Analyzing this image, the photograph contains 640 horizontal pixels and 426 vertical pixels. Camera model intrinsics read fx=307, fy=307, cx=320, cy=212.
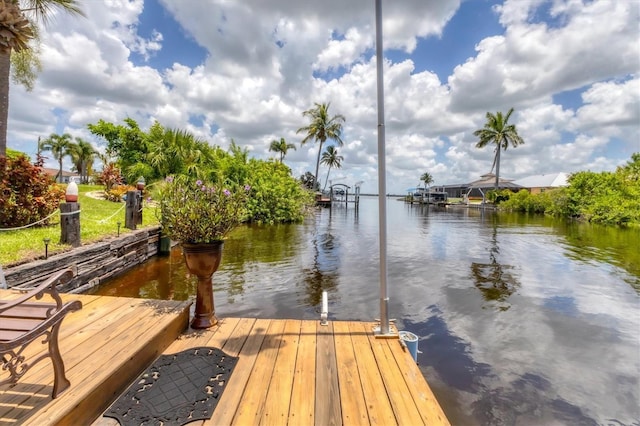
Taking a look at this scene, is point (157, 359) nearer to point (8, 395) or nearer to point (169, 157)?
point (8, 395)

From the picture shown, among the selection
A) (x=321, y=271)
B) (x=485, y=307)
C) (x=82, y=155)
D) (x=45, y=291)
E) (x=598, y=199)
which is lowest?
(x=485, y=307)

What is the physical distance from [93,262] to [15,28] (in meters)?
4.30

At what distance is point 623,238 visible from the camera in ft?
52.8

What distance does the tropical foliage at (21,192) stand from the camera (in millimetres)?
6559

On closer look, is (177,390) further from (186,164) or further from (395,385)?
(186,164)

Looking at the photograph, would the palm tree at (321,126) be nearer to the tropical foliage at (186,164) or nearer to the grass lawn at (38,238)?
the tropical foliage at (186,164)

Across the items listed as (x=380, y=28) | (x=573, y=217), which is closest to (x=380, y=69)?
(x=380, y=28)

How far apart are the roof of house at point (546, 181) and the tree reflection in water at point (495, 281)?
44.9 meters

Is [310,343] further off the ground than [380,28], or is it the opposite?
[380,28]

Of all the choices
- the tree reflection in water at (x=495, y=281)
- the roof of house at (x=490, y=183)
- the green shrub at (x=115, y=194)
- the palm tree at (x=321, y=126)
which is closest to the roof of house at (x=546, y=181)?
the roof of house at (x=490, y=183)

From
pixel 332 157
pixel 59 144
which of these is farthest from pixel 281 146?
pixel 59 144

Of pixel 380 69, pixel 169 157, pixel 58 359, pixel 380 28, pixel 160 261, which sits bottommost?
pixel 160 261

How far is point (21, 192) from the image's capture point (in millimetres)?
6793

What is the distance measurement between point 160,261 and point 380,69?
8009mm
